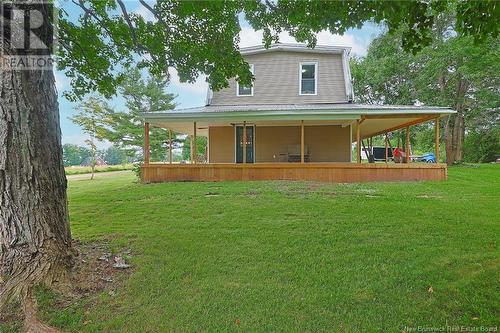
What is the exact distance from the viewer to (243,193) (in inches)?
309

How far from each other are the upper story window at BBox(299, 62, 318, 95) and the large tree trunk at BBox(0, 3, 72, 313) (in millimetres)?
11324

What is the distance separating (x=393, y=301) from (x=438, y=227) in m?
2.68

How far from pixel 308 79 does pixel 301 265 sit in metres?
11.2

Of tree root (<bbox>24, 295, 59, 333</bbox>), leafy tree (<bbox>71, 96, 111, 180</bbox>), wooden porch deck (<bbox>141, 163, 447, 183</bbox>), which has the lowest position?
tree root (<bbox>24, 295, 59, 333</bbox>)

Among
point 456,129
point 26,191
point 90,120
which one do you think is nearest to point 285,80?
point 26,191

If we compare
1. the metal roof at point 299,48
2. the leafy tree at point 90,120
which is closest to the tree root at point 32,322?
the metal roof at point 299,48

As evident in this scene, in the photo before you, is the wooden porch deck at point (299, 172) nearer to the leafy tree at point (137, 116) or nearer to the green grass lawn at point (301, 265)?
the green grass lawn at point (301, 265)

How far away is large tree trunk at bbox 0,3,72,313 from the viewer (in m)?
2.90

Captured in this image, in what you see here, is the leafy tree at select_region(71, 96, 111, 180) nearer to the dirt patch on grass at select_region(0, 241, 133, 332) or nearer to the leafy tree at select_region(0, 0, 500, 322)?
the leafy tree at select_region(0, 0, 500, 322)

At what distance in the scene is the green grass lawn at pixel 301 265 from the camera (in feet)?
8.28

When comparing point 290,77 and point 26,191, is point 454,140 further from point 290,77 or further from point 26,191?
point 26,191

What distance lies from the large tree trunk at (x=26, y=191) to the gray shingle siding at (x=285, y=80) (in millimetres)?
10674

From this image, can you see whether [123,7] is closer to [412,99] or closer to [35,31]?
[35,31]

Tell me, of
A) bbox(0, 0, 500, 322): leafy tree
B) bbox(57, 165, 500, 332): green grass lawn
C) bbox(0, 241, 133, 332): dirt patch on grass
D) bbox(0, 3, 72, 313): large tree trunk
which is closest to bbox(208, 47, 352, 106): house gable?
bbox(57, 165, 500, 332): green grass lawn
